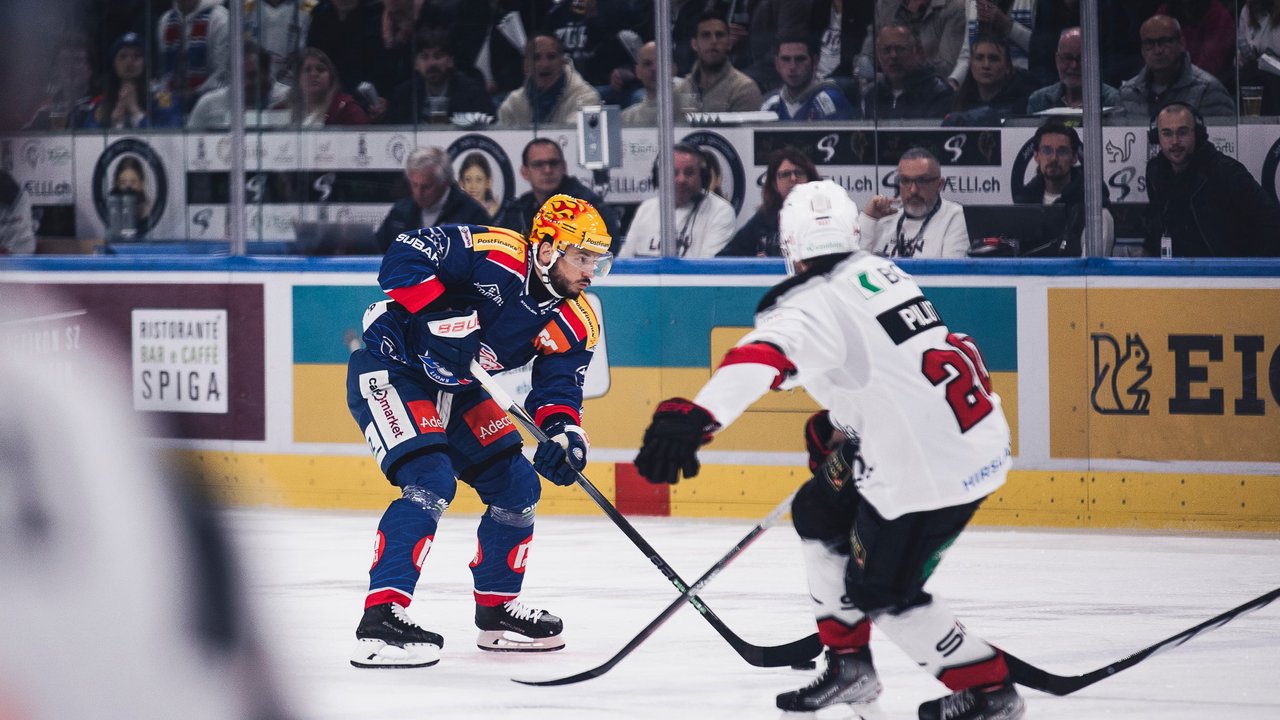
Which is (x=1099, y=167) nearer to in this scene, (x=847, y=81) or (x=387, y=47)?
(x=847, y=81)

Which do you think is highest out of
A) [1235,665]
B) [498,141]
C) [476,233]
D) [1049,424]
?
[498,141]

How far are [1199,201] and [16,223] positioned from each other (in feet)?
16.3

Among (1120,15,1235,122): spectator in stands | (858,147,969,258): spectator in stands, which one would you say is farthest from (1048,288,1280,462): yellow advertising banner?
(1120,15,1235,122): spectator in stands

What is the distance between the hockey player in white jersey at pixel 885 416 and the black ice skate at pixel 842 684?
0.15 meters

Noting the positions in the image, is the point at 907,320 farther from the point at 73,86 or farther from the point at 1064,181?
the point at 73,86

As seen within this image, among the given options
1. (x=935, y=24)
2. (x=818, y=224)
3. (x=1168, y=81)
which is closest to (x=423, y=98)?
(x=935, y=24)

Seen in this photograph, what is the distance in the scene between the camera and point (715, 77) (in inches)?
265

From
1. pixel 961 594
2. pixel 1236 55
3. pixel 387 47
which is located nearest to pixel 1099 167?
pixel 1236 55

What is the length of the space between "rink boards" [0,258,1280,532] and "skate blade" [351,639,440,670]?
201 centimetres

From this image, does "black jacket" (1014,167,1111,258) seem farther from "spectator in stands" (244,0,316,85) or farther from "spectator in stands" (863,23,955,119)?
"spectator in stands" (244,0,316,85)

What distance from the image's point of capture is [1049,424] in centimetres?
629

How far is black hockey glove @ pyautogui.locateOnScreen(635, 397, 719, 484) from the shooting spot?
3311 mm

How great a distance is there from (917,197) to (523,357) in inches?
91.0

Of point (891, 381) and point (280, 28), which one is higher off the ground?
point (280, 28)
